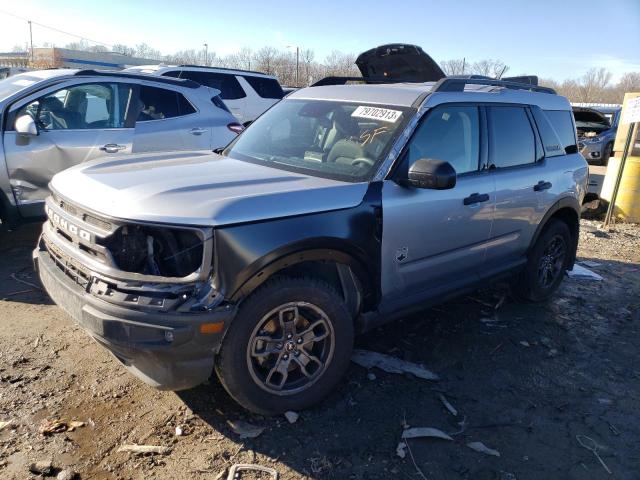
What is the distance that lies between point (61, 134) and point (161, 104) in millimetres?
1313

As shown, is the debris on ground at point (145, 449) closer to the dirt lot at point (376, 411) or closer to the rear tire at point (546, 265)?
the dirt lot at point (376, 411)

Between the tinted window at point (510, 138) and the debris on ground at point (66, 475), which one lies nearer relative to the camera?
the debris on ground at point (66, 475)

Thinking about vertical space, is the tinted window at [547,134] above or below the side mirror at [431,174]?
above

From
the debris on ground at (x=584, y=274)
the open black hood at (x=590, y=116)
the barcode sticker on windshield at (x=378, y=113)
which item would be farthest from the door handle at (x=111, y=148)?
the open black hood at (x=590, y=116)

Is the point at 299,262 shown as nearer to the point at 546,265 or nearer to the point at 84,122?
the point at 546,265

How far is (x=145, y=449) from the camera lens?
2.79 metres

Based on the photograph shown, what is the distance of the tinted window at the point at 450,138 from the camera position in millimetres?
3607

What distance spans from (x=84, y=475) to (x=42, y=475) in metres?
0.19

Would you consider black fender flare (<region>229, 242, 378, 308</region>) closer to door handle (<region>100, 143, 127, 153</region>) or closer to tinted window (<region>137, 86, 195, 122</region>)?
door handle (<region>100, 143, 127, 153</region>)

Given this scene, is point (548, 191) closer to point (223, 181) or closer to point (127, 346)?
point (223, 181)

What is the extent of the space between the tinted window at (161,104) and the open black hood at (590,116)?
1179 centimetres

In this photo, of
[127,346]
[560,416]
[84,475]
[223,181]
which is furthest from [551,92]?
[84,475]

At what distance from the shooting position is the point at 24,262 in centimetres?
534

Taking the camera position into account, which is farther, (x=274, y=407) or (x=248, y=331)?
(x=274, y=407)
